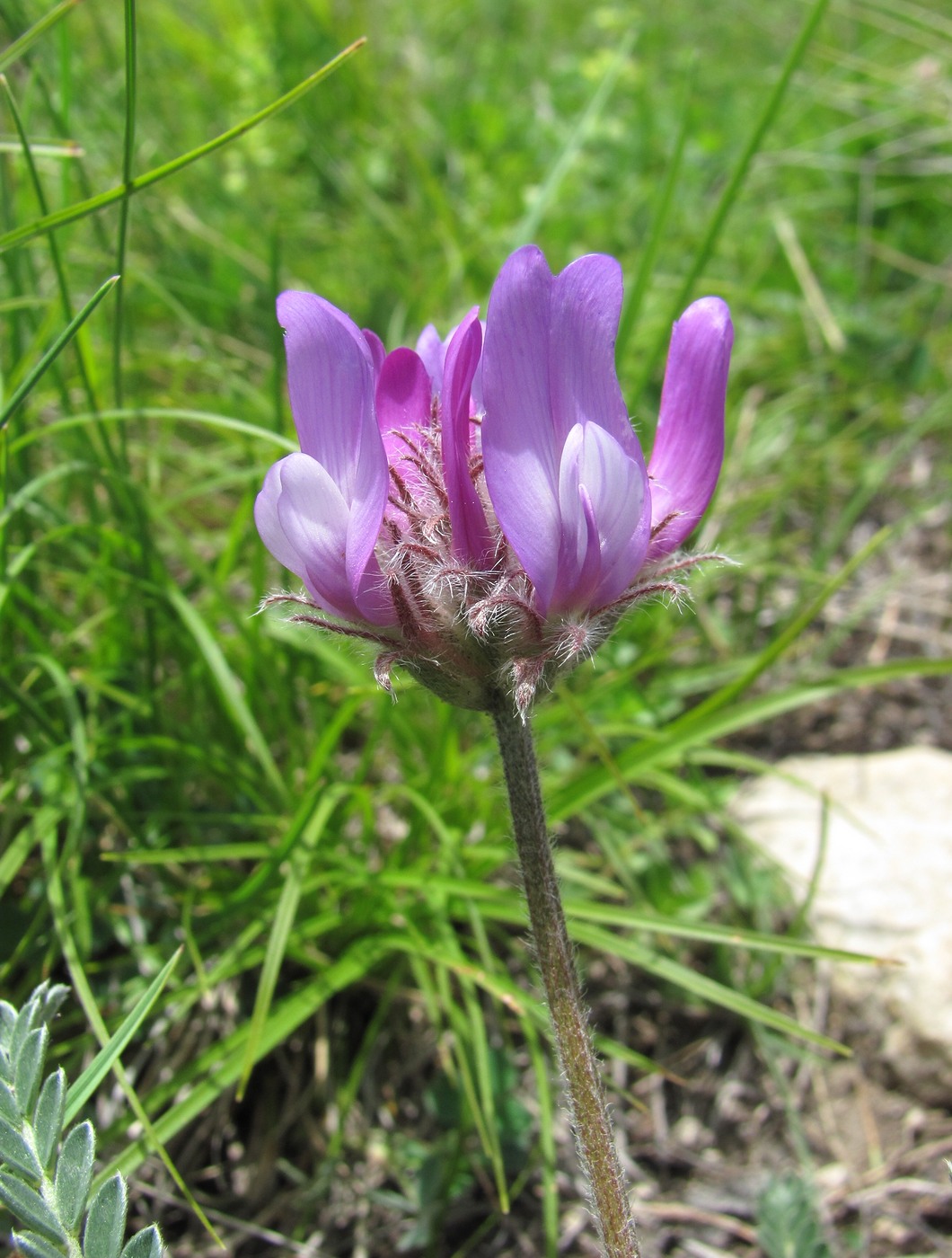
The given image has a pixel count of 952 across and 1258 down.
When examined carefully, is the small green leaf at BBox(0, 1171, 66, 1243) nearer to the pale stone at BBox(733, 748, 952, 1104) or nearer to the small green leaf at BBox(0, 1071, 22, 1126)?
the small green leaf at BBox(0, 1071, 22, 1126)

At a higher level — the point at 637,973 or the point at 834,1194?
the point at 637,973

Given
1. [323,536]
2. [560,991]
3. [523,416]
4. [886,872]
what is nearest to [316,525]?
[323,536]

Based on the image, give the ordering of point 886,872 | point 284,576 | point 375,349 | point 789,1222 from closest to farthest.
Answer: point 375,349, point 789,1222, point 886,872, point 284,576

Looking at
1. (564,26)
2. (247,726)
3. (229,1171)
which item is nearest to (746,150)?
(247,726)

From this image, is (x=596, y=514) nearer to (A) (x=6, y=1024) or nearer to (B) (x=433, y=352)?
(B) (x=433, y=352)

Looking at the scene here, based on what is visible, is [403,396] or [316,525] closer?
[316,525]

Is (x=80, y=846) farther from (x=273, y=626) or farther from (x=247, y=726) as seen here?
(x=273, y=626)
